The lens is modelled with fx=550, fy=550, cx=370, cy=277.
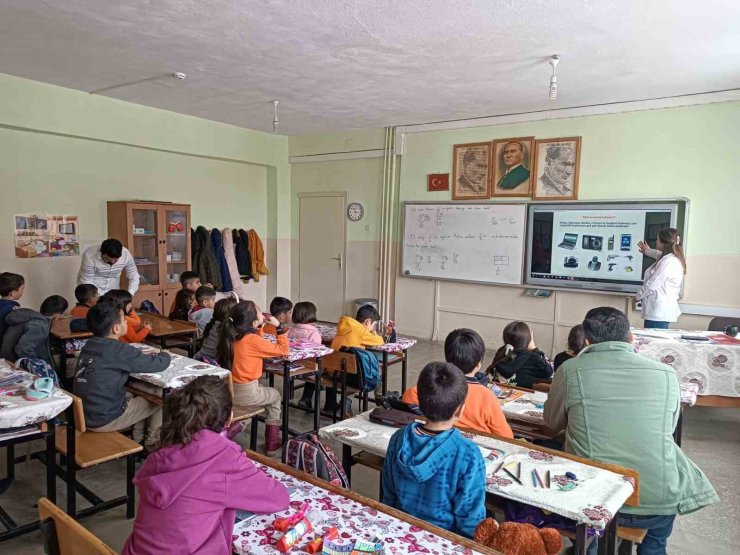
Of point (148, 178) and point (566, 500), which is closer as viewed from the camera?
point (566, 500)

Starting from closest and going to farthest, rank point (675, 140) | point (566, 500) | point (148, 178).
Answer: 1. point (566, 500)
2. point (675, 140)
3. point (148, 178)

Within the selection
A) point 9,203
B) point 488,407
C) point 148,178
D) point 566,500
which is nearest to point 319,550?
point 566,500

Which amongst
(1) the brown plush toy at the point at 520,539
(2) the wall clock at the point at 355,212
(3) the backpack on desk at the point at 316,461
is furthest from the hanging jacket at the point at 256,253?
(1) the brown plush toy at the point at 520,539

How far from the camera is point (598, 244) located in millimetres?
5766

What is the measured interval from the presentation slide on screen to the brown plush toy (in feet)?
15.6

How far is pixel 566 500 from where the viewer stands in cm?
163

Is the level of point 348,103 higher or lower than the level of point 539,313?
higher

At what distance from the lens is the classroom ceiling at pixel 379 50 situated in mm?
3406

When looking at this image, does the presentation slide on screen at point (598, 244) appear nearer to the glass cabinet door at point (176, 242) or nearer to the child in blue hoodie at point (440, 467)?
the glass cabinet door at point (176, 242)

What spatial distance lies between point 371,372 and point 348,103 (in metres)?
3.38

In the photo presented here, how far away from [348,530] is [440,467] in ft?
1.06

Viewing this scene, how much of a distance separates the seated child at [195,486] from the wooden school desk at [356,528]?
5 centimetres

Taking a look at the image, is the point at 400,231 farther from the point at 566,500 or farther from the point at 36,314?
the point at 566,500

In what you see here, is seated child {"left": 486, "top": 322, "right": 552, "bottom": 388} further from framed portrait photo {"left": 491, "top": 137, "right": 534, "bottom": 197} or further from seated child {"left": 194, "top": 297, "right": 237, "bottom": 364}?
framed portrait photo {"left": 491, "top": 137, "right": 534, "bottom": 197}
